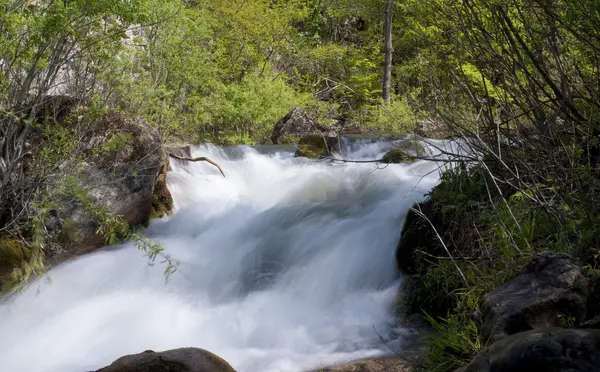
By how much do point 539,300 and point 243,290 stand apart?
4.01 meters

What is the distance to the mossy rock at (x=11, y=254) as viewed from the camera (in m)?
6.64

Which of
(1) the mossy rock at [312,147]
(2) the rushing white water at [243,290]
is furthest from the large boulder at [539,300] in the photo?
(1) the mossy rock at [312,147]

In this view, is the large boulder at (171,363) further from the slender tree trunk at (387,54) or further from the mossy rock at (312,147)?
the slender tree trunk at (387,54)

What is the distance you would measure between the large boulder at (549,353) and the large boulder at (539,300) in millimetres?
580

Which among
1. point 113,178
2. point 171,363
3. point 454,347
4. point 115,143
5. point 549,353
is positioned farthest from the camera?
point 113,178

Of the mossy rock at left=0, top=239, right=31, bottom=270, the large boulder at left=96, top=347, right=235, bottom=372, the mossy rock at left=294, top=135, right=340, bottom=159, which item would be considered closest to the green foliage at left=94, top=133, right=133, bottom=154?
the mossy rock at left=0, top=239, right=31, bottom=270

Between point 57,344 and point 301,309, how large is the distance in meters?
2.48

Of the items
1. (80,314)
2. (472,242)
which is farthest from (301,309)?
(80,314)

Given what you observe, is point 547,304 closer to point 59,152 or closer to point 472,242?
point 472,242

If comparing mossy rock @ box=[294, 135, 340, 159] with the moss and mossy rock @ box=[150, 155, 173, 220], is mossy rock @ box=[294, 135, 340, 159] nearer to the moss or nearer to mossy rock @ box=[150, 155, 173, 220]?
mossy rock @ box=[150, 155, 173, 220]

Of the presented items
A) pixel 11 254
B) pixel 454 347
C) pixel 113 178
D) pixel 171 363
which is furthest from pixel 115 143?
pixel 454 347

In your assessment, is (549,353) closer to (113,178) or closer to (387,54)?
(113,178)

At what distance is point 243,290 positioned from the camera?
666cm

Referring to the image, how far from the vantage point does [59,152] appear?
23.0 feet
